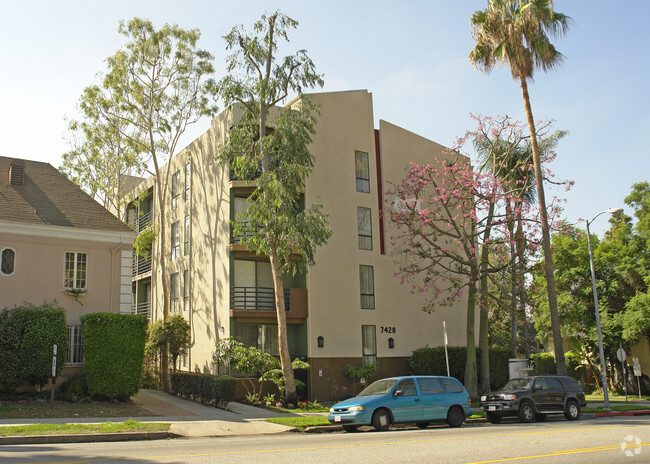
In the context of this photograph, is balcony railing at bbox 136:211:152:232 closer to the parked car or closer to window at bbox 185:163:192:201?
window at bbox 185:163:192:201

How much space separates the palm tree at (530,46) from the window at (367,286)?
Answer: 26.7ft

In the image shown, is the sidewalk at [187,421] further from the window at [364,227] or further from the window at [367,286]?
the window at [364,227]

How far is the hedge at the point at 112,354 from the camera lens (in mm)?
20562

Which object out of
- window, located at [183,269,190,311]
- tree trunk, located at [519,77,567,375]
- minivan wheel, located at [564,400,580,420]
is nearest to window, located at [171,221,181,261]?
window, located at [183,269,190,311]

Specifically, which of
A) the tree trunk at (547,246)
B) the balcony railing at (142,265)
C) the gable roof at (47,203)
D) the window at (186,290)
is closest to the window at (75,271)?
the gable roof at (47,203)

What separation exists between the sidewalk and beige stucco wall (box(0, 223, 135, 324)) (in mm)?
4081

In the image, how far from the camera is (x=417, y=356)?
28766mm

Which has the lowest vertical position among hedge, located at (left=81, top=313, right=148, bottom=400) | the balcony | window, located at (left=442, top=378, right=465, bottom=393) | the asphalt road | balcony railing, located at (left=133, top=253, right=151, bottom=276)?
the asphalt road

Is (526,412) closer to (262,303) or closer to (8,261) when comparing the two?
(262,303)

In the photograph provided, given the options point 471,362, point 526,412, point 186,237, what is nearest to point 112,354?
point 186,237

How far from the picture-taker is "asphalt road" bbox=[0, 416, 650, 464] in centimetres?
994

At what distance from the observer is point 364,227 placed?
29.3 meters

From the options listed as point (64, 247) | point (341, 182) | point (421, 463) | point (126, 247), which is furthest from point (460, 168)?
point (421, 463)

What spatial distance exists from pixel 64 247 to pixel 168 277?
10.3m
